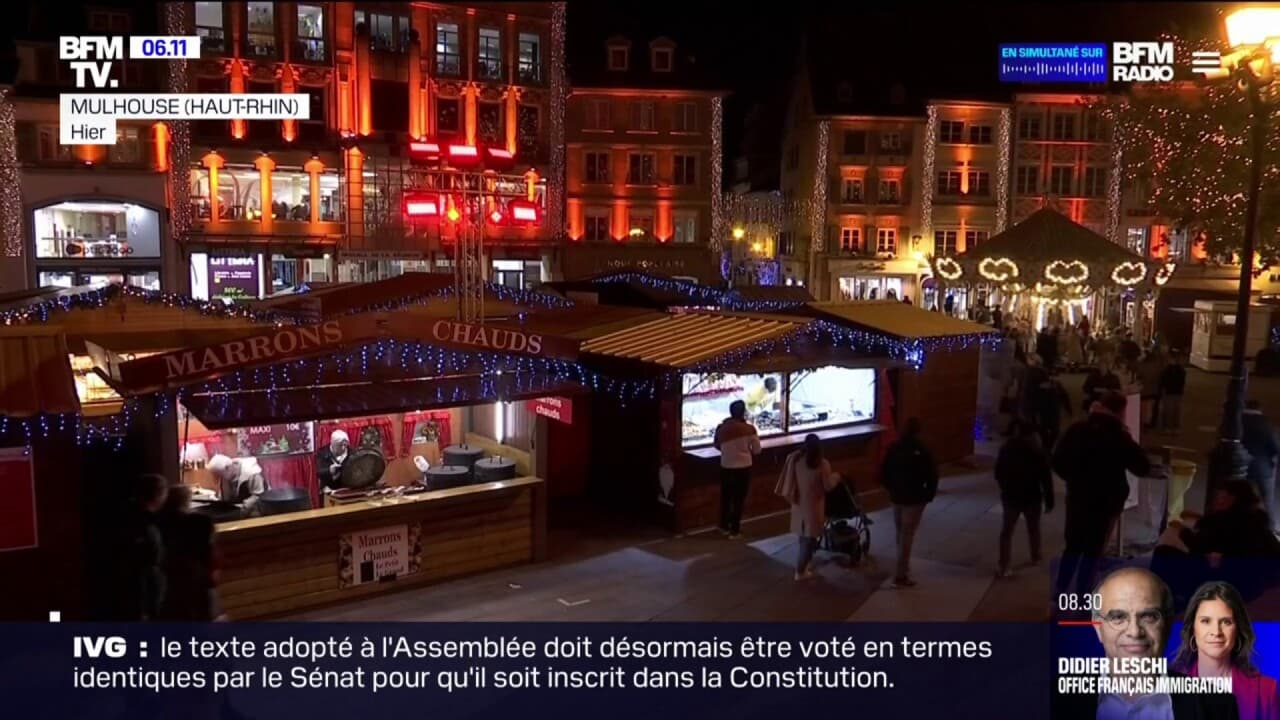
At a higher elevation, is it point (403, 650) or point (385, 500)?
point (385, 500)

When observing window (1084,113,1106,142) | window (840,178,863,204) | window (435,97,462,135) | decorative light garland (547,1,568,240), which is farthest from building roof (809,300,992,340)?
window (1084,113,1106,142)

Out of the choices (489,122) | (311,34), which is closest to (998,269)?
(489,122)

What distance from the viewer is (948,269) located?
84.7ft

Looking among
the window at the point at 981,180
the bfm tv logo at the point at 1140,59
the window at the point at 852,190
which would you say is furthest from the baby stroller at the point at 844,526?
the window at the point at 981,180

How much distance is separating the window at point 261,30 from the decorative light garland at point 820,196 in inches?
1007

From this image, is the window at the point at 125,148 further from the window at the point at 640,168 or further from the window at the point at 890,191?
the window at the point at 890,191

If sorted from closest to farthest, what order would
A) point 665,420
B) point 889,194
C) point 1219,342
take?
point 665,420 < point 1219,342 < point 889,194

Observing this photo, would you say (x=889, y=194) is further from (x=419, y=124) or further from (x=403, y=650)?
(x=403, y=650)

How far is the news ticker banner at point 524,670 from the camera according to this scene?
25.1 feet

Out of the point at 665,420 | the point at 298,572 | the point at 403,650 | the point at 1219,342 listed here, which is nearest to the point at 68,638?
the point at 298,572

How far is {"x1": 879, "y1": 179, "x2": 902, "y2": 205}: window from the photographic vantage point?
161 feet

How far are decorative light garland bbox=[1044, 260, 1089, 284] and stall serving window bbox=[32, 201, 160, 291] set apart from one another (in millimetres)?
27089

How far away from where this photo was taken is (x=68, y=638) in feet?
28.9

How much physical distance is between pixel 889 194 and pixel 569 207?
16399mm
